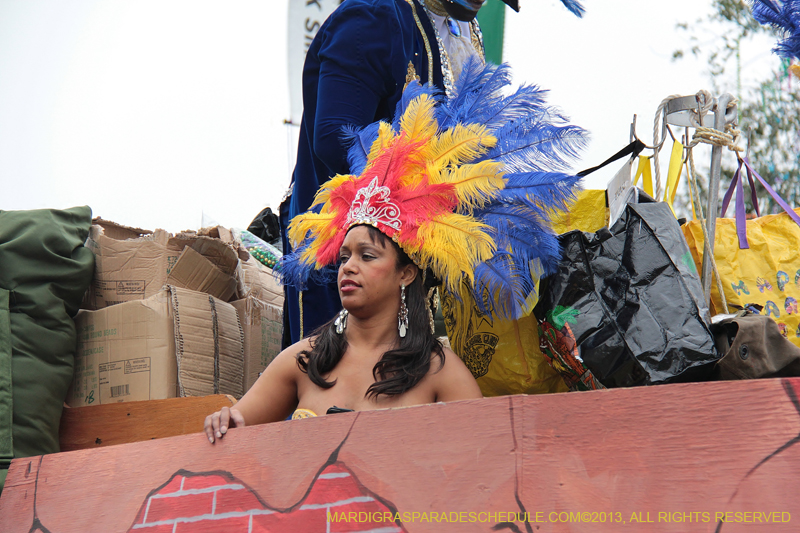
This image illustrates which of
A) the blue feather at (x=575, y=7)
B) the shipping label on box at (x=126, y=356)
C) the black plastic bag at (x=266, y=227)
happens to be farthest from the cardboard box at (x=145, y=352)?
the blue feather at (x=575, y=7)

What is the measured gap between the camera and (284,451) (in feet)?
5.47

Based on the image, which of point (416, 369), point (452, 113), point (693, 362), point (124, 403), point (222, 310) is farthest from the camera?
point (222, 310)

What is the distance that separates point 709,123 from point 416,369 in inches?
50.6

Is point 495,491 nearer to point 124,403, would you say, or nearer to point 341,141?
point 341,141

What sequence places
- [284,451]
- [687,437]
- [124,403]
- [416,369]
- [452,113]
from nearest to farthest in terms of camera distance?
[687,437]
[284,451]
[416,369]
[452,113]
[124,403]

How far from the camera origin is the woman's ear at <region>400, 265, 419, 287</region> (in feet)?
7.67

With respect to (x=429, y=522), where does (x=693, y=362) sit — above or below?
above

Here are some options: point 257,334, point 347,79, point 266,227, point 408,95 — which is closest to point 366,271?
point 408,95

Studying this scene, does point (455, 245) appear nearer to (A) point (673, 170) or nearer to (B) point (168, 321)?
(A) point (673, 170)

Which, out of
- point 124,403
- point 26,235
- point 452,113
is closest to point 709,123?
point 452,113

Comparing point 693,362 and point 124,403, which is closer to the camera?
point 693,362

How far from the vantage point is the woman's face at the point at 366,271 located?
2232 millimetres

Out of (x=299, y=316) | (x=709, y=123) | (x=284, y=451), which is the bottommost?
(x=284, y=451)

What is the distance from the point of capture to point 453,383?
2.15 meters
